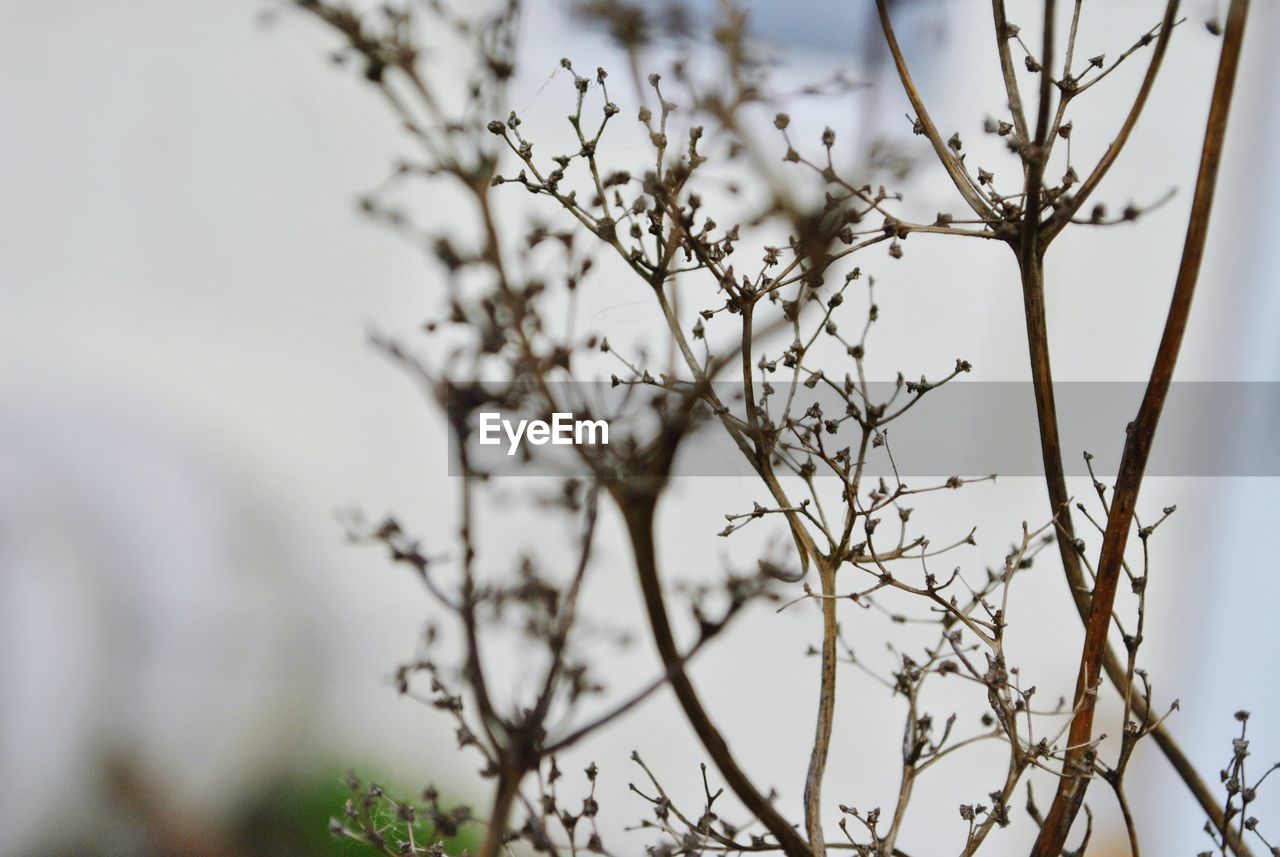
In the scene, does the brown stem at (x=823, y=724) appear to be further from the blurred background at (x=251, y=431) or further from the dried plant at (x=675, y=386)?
the blurred background at (x=251, y=431)

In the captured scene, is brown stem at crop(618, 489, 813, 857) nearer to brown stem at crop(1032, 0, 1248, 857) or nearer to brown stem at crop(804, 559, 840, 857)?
brown stem at crop(804, 559, 840, 857)

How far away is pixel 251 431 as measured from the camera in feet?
1.98

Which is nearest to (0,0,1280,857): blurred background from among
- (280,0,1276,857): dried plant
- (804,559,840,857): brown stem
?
(280,0,1276,857): dried plant

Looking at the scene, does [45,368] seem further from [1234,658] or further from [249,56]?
[1234,658]

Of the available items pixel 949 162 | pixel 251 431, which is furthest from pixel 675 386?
pixel 251 431

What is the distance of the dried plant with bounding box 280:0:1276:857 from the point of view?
1.40 ft

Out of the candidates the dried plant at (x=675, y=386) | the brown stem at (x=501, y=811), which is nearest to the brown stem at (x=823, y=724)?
the dried plant at (x=675, y=386)

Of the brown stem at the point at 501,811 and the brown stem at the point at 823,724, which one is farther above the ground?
the brown stem at the point at 823,724

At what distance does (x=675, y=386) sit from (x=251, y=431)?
298 millimetres

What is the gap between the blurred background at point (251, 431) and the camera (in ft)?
1.88

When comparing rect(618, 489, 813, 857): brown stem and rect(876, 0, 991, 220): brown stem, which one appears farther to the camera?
rect(618, 489, 813, 857): brown stem

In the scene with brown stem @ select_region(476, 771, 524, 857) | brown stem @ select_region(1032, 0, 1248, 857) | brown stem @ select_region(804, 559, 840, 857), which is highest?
brown stem @ select_region(1032, 0, 1248, 857)

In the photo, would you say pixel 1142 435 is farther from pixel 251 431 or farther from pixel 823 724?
pixel 251 431

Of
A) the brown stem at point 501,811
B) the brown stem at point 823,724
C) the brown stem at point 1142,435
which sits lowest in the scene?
the brown stem at point 501,811
